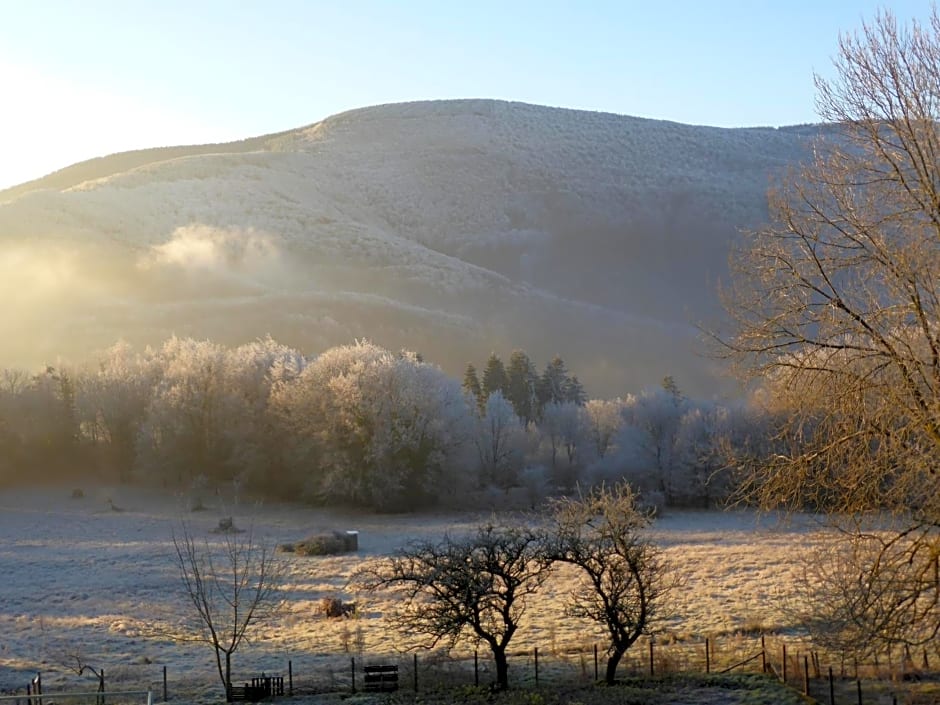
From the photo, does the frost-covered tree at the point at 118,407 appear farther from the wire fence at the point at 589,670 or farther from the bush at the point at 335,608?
the wire fence at the point at 589,670

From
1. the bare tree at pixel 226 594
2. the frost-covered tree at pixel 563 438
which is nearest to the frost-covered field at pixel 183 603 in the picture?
the bare tree at pixel 226 594

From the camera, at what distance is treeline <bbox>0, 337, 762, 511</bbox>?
65250 millimetres

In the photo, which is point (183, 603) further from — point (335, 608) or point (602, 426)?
point (602, 426)

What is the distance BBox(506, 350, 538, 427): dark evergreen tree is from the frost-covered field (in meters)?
32.0

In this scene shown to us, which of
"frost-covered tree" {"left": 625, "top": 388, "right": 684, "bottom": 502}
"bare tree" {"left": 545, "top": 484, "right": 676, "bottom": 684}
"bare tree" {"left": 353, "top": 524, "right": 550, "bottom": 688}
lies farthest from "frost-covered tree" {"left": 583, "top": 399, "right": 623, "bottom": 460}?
"bare tree" {"left": 353, "top": 524, "right": 550, "bottom": 688}

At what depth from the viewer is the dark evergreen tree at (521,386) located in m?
92.6

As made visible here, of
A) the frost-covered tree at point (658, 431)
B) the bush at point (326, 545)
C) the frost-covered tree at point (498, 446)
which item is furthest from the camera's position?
the frost-covered tree at point (498, 446)

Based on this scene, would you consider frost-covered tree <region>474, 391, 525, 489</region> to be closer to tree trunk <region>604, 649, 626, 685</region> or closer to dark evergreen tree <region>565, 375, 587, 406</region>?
dark evergreen tree <region>565, 375, 587, 406</region>

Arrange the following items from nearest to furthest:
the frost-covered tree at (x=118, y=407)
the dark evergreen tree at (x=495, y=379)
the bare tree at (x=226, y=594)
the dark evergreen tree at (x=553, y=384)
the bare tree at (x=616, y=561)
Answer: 1. the bare tree at (x=616, y=561)
2. the bare tree at (x=226, y=594)
3. the frost-covered tree at (x=118, y=407)
4. the dark evergreen tree at (x=553, y=384)
5. the dark evergreen tree at (x=495, y=379)

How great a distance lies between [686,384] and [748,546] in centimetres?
8547

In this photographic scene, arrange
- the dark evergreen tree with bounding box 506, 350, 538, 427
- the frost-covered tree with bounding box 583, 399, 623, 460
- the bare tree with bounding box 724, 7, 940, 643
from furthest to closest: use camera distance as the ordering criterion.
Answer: the dark evergreen tree with bounding box 506, 350, 538, 427, the frost-covered tree with bounding box 583, 399, 623, 460, the bare tree with bounding box 724, 7, 940, 643

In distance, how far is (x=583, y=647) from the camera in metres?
25.0

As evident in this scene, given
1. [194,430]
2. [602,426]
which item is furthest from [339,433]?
[602,426]

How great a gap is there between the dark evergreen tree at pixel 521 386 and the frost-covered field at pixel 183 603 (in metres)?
32.0
